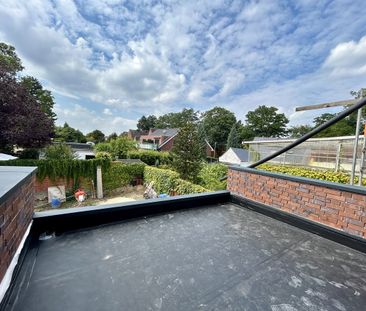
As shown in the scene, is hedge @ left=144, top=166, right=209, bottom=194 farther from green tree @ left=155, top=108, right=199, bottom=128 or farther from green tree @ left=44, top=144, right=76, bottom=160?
green tree @ left=155, top=108, right=199, bottom=128

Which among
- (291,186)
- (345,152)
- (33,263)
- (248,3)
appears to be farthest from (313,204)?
(345,152)

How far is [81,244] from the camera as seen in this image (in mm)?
1628

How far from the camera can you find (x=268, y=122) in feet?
113

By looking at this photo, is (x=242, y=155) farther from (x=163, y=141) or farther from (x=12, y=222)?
(x=12, y=222)

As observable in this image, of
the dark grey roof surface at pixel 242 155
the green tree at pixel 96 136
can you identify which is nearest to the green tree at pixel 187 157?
the dark grey roof surface at pixel 242 155

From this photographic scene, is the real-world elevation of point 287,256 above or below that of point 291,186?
below

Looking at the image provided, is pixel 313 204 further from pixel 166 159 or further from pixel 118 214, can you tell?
pixel 166 159

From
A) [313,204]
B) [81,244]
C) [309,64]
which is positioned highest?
[309,64]

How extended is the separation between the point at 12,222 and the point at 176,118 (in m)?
42.6

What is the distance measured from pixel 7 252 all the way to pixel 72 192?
368 inches

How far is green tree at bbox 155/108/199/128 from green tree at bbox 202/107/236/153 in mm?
4673

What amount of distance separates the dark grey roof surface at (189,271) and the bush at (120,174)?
27.7 feet

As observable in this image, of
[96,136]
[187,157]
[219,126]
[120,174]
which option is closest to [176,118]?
[219,126]

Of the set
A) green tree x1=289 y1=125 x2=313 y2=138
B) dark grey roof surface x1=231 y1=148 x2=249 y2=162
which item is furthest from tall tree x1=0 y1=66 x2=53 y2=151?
green tree x1=289 y1=125 x2=313 y2=138
